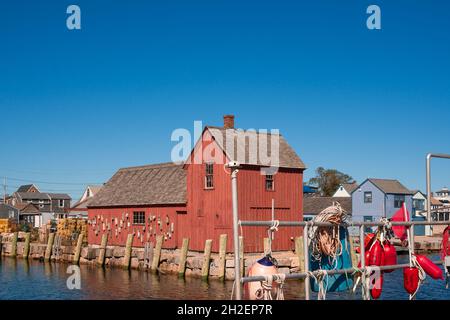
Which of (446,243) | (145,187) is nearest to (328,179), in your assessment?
(145,187)

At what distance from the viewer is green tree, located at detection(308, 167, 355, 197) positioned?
124 metres

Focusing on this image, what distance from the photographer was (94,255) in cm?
3991

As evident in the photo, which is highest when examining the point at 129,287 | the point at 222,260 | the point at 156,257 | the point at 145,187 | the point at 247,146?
the point at 247,146

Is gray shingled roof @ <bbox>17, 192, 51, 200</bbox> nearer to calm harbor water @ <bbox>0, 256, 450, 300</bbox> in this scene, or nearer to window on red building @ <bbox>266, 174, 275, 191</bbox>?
calm harbor water @ <bbox>0, 256, 450, 300</bbox>

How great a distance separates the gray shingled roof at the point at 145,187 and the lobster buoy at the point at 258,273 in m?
31.4

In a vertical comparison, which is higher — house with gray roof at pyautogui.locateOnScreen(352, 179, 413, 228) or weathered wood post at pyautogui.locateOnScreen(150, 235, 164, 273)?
house with gray roof at pyautogui.locateOnScreen(352, 179, 413, 228)

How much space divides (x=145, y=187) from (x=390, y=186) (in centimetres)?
4148

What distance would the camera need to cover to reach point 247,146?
119 feet

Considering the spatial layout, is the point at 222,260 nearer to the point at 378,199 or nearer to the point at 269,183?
the point at 269,183

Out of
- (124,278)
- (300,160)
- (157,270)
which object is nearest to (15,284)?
(124,278)

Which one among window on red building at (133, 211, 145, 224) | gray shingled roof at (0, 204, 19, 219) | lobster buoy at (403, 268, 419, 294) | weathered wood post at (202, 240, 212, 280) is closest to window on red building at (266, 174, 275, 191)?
weathered wood post at (202, 240, 212, 280)

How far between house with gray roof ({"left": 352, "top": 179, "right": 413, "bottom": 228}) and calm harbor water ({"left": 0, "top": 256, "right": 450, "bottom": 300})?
38702 mm

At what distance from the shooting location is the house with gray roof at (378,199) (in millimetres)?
72250
